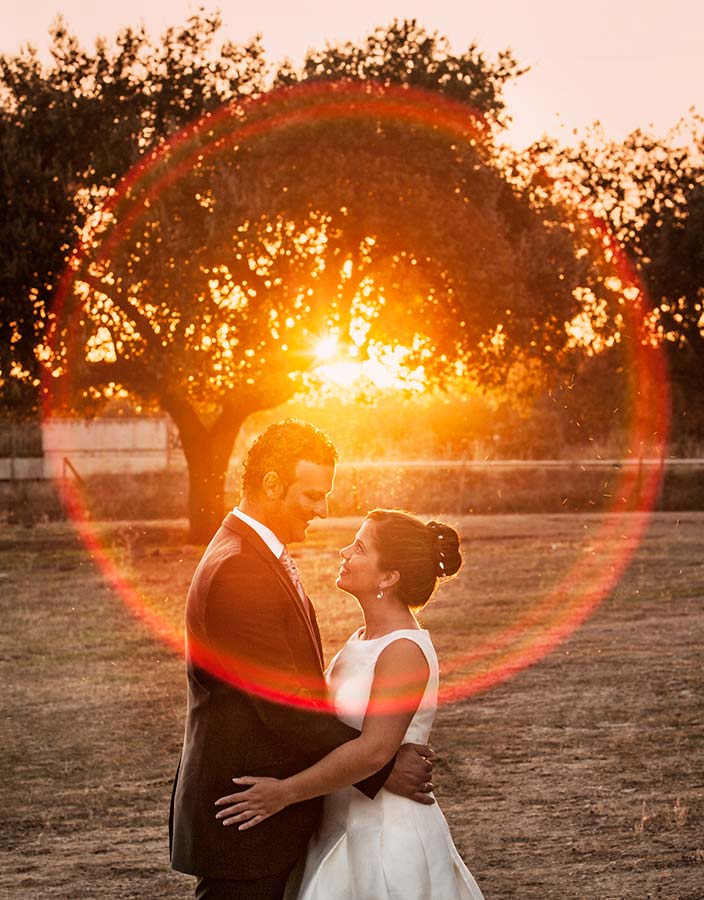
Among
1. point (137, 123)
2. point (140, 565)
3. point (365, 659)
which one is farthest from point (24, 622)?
point (365, 659)

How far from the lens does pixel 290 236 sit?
25109 mm

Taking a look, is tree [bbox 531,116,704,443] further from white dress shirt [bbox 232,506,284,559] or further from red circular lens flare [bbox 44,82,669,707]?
white dress shirt [bbox 232,506,284,559]

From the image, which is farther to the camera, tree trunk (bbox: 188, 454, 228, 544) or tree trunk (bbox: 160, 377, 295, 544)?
tree trunk (bbox: 188, 454, 228, 544)

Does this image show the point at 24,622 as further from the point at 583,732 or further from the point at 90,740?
the point at 583,732

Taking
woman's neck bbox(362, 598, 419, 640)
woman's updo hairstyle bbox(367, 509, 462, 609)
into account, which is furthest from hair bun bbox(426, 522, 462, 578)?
woman's neck bbox(362, 598, 419, 640)

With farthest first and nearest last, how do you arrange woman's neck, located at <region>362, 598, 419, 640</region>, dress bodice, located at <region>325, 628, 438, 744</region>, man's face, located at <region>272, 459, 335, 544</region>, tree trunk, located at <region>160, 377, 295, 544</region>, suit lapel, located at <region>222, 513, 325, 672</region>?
tree trunk, located at <region>160, 377, 295, 544</region> < woman's neck, located at <region>362, 598, 419, 640</region> < dress bodice, located at <region>325, 628, 438, 744</region> < man's face, located at <region>272, 459, 335, 544</region> < suit lapel, located at <region>222, 513, 325, 672</region>

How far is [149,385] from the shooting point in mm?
25891

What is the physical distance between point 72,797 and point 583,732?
389 cm

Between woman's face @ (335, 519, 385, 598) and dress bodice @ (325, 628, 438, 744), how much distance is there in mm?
157

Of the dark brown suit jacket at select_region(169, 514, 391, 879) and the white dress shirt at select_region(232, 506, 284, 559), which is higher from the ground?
the white dress shirt at select_region(232, 506, 284, 559)

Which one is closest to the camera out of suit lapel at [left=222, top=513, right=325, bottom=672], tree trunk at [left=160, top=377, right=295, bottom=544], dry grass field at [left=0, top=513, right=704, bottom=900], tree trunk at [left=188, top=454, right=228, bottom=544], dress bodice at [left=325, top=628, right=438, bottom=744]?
suit lapel at [left=222, top=513, right=325, bottom=672]

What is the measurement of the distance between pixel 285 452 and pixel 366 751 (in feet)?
2.87

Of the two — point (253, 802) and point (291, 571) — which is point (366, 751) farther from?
point (291, 571)

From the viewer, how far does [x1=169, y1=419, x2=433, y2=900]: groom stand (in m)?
3.76
